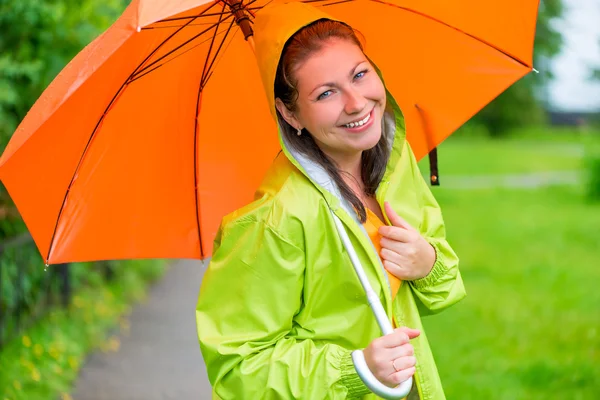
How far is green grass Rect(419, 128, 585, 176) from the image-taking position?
20786 millimetres

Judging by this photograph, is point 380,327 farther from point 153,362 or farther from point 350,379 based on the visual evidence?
point 153,362

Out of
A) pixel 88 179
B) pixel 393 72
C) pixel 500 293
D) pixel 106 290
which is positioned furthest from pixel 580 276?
pixel 88 179

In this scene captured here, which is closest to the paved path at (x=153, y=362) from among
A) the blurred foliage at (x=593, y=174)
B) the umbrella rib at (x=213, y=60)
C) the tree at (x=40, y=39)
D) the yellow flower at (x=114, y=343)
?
the yellow flower at (x=114, y=343)

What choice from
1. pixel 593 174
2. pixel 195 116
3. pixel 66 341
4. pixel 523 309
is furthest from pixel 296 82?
pixel 593 174

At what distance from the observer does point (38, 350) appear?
19.2ft

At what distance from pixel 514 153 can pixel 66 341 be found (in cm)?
2131

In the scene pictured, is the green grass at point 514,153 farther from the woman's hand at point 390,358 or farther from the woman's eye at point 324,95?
the woman's hand at point 390,358

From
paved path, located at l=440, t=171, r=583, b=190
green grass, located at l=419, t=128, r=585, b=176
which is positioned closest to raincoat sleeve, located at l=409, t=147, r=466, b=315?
green grass, located at l=419, t=128, r=585, b=176

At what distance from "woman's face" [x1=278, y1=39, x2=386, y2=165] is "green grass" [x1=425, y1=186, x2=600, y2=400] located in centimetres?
326

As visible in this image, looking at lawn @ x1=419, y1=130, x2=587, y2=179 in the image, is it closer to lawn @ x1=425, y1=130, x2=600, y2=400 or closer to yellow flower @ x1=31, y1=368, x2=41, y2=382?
lawn @ x1=425, y1=130, x2=600, y2=400

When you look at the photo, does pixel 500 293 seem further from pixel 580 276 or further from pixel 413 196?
pixel 413 196

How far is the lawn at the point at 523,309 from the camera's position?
5770 millimetres

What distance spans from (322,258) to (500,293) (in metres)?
5.76

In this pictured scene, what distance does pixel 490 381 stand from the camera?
577 centimetres
